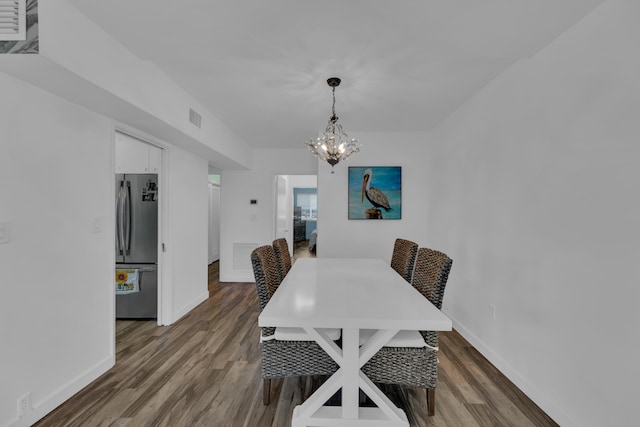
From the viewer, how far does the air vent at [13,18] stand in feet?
4.41

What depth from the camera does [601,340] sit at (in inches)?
57.7

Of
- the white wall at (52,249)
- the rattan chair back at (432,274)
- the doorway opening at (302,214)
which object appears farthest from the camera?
the doorway opening at (302,214)

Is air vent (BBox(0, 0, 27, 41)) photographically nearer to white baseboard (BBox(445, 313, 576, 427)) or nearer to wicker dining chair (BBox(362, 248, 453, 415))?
wicker dining chair (BBox(362, 248, 453, 415))

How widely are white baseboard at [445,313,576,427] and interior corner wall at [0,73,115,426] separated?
10.3 ft

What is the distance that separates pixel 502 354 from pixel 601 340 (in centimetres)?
95

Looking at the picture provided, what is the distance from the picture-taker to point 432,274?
1.96 m

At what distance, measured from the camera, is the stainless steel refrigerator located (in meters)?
3.24

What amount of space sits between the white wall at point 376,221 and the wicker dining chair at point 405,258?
1103 mm

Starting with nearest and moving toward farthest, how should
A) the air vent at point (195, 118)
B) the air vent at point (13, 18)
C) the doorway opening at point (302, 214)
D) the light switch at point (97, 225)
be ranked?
the air vent at point (13, 18)
the light switch at point (97, 225)
the air vent at point (195, 118)
the doorway opening at point (302, 214)

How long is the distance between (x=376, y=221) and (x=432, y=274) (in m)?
2.18

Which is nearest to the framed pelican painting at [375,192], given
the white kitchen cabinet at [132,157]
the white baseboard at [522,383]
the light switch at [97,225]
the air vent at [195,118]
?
the white baseboard at [522,383]

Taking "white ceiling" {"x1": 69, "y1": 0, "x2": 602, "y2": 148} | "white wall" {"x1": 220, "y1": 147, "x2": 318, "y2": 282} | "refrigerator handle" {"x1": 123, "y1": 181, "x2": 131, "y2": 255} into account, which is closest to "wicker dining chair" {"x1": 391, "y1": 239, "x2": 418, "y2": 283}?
"white ceiling" {"x1": 69, "y1": 0, "x2": 602, "y2": 148}

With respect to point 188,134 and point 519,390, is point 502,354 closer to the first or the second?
point 519,390

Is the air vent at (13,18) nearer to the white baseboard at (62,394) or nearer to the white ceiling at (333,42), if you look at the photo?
the white ceiling at (333,42)
